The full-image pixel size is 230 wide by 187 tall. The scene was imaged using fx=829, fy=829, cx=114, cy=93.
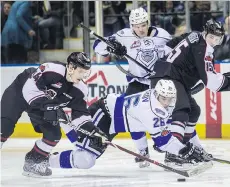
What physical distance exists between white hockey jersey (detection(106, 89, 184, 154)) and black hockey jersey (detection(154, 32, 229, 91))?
0.41 metres

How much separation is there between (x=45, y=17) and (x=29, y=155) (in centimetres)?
307

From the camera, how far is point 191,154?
518 cm

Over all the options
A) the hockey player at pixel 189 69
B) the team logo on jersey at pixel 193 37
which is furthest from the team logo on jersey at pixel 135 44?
the team logo on jersey at pixel 193 37

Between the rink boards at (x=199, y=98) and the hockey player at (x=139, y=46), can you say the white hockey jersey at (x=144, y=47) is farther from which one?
the rink boards at (x=199, y=98)

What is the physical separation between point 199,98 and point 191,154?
2.55 m

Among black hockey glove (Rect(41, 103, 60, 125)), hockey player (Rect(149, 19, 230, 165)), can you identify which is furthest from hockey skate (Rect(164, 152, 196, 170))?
black hockey glove (Rect(41, 103, 60, 125))

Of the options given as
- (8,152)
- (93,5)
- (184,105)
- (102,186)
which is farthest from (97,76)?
(102,186)

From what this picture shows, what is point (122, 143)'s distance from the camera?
7391mm

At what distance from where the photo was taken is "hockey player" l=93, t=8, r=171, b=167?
6.06 m

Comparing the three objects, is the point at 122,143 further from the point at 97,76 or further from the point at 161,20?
the point at 161,20

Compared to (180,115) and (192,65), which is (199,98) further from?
(180,115)

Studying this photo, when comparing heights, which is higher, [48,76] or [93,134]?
[48,76]

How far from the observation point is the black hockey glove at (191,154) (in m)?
5.12

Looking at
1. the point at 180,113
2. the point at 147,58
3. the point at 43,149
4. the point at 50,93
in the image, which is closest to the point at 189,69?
the point at 180,113
